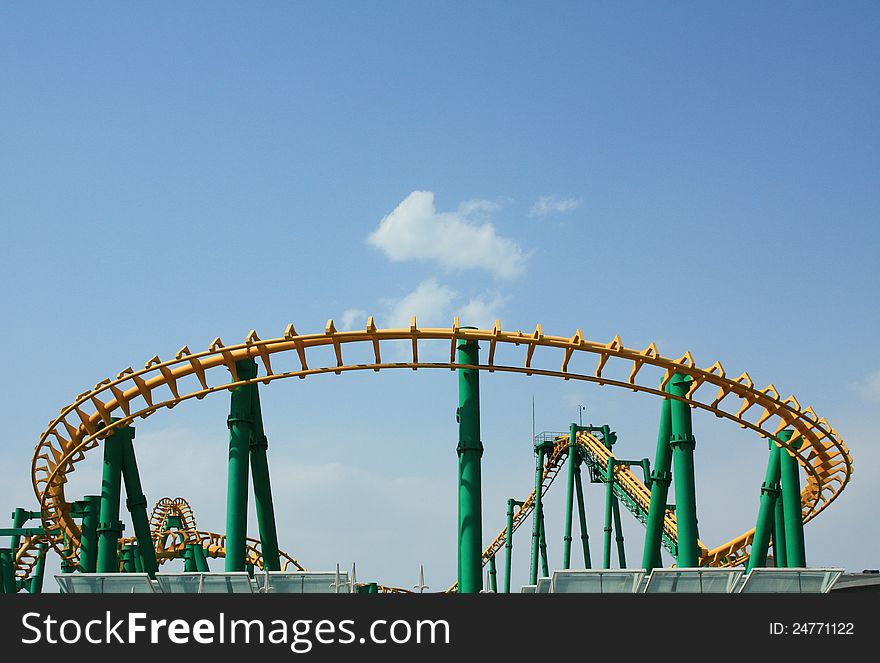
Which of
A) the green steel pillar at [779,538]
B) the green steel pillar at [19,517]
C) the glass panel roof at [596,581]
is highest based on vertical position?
the green steel pillar at [19,517]

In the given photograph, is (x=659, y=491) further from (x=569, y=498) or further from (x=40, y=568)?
(x=40, y=568)

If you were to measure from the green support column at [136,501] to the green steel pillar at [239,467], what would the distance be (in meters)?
2.76

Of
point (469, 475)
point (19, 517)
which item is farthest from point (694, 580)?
point (19, 517)

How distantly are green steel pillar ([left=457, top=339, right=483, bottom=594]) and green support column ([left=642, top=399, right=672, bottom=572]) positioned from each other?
4147 mm

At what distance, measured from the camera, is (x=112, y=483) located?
1881 centimetres

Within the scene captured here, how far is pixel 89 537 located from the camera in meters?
20.7

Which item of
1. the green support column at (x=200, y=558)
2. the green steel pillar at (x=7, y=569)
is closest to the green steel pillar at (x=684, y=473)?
the green support column at (x=200, y=558)

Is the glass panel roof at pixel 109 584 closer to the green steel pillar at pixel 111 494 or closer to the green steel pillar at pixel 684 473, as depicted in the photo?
the green steel pillar at pixel 111 494

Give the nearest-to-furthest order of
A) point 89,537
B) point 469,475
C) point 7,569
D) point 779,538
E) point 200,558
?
point 469,475, point 89,537, point 779,538, point 7,569, point 200,558

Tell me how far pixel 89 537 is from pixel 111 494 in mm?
2369

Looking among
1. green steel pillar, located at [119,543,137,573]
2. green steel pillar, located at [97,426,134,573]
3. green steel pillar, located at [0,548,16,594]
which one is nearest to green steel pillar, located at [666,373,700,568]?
green steel pillar, located at [97,426,134,573]

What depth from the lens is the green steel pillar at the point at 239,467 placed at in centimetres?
1684
